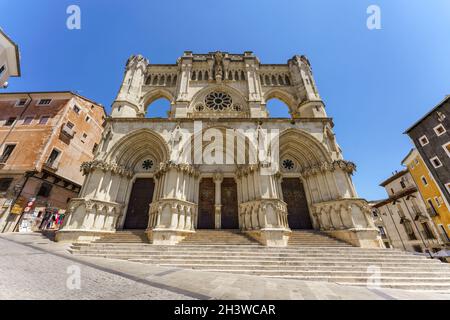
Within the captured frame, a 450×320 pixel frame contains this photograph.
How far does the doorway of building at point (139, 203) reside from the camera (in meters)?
11.3

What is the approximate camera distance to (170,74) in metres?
19.1

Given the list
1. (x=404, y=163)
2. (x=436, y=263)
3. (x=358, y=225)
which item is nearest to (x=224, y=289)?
(x=436, y=263)

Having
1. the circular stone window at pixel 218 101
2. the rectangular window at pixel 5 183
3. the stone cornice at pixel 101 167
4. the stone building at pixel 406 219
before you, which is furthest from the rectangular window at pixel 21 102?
the stone building at pixel 406 219

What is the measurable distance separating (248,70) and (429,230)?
92.2 feet

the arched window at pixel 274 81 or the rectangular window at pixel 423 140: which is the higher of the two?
the arched window at pixel 274 81

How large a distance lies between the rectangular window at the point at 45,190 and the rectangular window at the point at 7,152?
4.09 meters

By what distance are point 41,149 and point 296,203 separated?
886 inches

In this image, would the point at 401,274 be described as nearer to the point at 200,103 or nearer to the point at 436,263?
the point at 436,263

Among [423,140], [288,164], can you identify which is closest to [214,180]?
[288,164]

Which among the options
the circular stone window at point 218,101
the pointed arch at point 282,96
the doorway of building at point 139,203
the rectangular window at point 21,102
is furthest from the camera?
the rectangular window at point 21,102

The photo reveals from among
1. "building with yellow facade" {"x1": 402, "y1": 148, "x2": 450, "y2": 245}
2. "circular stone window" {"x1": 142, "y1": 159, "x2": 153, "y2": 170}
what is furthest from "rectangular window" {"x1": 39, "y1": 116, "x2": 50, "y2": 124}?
"building with yellow facade" {"x1": 402, "y1": 148, "x2": 450, "y2": 245}

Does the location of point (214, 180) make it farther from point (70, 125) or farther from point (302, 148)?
point (70, 125)

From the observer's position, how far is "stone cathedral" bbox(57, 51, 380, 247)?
9477 millimetres

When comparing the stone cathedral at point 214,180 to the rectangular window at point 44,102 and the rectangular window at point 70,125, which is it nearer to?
the rectangular window at point 70,125
